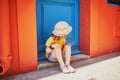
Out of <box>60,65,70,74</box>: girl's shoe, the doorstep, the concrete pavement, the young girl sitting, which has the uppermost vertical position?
the young girl sitting

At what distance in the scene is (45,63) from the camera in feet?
13.7

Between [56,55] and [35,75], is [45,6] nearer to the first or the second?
[56,55]

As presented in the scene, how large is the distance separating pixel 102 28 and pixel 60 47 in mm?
1864

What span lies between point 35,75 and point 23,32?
0.79m

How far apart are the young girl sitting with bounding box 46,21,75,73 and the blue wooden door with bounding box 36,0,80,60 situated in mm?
465

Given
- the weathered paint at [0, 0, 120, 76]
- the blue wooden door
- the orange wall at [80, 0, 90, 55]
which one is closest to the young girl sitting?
the weathered paint at [0, 0, 120, 76]

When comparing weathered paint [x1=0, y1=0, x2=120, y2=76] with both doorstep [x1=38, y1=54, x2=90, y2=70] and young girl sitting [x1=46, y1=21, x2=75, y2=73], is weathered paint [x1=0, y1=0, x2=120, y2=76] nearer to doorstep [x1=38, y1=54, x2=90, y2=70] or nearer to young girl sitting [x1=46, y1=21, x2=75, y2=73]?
doorstep [x1=38, y1=54, x2=90, y2=70]

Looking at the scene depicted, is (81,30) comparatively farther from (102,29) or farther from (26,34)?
(26,34)

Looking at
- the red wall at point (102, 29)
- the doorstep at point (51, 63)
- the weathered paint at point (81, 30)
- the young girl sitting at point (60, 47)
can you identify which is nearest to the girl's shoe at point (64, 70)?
the young girl sitting at point (60, 47)

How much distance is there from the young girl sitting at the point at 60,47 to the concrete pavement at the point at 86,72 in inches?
6.6

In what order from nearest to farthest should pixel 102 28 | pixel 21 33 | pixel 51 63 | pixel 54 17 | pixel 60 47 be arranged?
pixel 21 33, pixel 60 47, pixel 51 63, pixel 54 17, pixel 102 28

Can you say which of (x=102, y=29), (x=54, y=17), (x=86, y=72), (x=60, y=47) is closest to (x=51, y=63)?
(x=60, y=47)

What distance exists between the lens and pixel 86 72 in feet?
12.7

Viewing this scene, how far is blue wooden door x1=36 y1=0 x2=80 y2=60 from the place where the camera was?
4438mm
